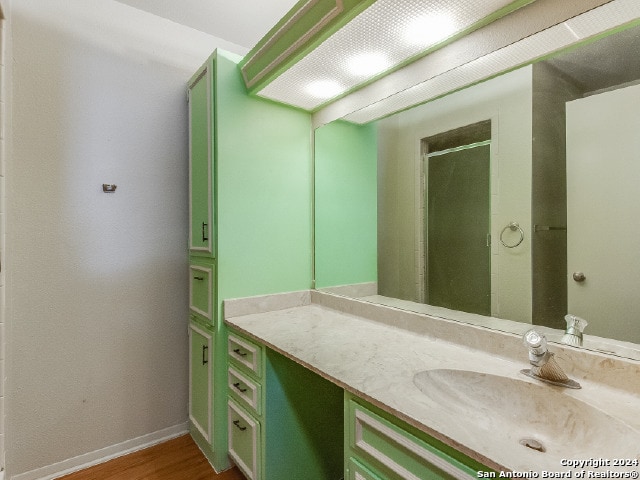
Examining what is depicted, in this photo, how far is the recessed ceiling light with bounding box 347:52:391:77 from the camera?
144 centimetres

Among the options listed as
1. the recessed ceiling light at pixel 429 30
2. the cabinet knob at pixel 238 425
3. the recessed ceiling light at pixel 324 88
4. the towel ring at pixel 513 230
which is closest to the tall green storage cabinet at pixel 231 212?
the cabinet knob at pixel 238 425

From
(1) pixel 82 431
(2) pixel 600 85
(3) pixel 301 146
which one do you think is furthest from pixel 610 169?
(1) pixel 82 431

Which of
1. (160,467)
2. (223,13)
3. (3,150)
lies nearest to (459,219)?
(223,13)

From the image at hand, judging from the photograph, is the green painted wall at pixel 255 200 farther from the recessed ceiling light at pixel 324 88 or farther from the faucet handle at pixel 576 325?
the faucet handle at pixel 576 325

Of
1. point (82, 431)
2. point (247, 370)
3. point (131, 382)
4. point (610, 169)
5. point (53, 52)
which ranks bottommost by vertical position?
point (82, 431)

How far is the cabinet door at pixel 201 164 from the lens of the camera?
178 cm

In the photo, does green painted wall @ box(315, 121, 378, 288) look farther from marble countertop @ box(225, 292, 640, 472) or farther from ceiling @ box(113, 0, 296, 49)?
ceiling @ box(113, 0, 296, 49)

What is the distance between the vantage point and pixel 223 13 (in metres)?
1.95

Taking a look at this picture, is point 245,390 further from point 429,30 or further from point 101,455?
point 429,30

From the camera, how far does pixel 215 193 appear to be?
1.75m

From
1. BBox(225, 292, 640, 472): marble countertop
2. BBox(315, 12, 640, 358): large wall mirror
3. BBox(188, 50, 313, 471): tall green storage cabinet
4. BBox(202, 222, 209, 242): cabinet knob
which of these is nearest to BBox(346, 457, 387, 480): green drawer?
BBox(225, 292, 640, 472): marble countertop

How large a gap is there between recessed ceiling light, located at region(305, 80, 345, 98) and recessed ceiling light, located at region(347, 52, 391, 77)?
0.50ft

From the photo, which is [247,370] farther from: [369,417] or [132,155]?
[132,155]

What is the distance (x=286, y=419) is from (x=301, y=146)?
1462 millimetres
